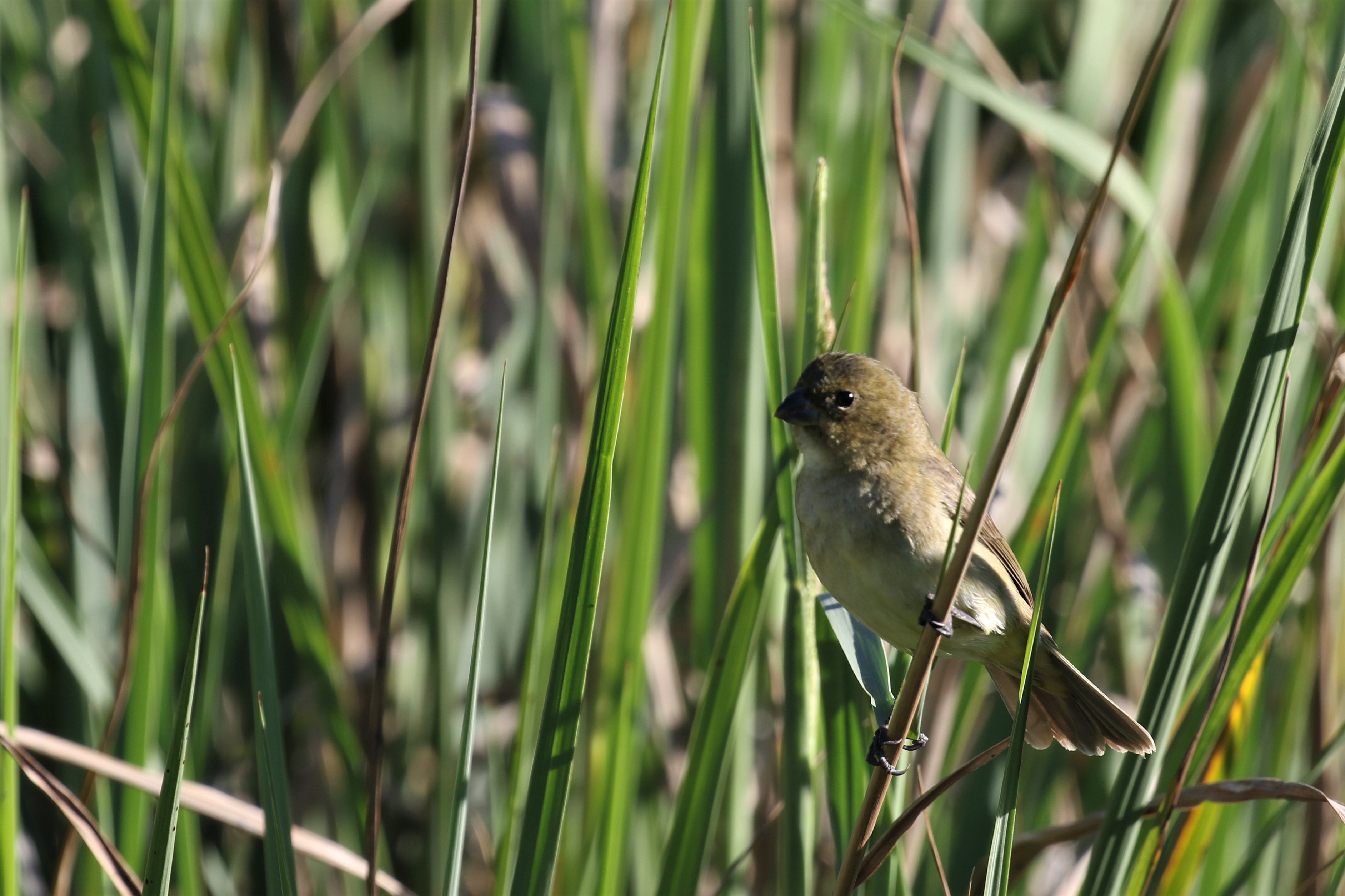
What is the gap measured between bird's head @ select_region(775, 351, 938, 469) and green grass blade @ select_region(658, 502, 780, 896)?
22 cm

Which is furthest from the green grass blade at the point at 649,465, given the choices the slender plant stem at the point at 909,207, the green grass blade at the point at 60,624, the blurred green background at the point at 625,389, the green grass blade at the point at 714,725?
the green grass blade at the point at 60,624

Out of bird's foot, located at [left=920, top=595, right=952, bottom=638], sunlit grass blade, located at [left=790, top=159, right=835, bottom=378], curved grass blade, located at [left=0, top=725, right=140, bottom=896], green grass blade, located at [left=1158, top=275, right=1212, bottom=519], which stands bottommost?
curved grass blade, located at [left=0, top=725, right=140, bottom=896]

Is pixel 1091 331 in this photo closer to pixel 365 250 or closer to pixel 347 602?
pixel 365 250

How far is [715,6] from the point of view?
1919 millimetres

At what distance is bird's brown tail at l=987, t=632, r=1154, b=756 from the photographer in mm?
1504

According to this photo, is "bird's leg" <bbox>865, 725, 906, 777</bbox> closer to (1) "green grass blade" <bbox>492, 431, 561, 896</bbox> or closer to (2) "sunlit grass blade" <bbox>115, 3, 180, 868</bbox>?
(1) "green grass blade" <bbox>492, 431, 561, 896</bbox>

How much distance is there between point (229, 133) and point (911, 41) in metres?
1.43

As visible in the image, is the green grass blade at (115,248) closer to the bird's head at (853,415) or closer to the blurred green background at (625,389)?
the blurred green background at (625,389)

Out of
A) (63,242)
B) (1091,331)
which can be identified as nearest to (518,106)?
(63,242)

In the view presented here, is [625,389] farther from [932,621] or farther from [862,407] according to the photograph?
[932,621]

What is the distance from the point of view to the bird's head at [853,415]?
1647 millimetres

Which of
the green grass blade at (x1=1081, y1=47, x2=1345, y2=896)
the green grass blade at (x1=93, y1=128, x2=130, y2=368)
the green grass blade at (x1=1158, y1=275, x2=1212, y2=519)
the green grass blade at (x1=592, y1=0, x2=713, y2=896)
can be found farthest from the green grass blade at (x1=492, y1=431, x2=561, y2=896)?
the green grass blade at (x1=1158, y1=275, x2=1212, y2=519)

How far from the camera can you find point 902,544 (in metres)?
1.57

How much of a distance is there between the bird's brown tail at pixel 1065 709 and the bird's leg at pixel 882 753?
214mm
